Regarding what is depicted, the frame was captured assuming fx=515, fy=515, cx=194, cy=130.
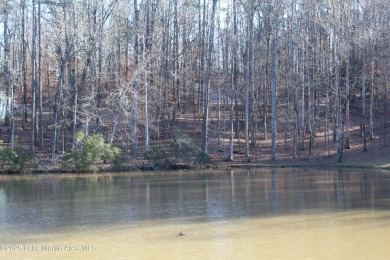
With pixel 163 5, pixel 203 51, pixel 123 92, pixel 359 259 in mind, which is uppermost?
pixel 163 5

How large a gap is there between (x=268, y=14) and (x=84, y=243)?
97.6ft

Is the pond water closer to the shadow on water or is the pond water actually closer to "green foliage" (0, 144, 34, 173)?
the shadow on water

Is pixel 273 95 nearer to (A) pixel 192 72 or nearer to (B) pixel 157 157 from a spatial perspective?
(B) pixel 157 157

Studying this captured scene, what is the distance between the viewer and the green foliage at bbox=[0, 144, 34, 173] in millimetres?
27953

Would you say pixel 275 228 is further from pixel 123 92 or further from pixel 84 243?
pixel 123 92

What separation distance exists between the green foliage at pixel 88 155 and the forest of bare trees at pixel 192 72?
302 cm

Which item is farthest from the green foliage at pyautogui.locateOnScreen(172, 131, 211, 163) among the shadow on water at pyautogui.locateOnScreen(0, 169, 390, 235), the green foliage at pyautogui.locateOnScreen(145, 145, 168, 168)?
the shadow on water at pyautogui.locateOnScreen(0, 169, 390, 235)

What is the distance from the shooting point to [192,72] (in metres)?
47.0

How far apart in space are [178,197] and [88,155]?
12243 millimetres

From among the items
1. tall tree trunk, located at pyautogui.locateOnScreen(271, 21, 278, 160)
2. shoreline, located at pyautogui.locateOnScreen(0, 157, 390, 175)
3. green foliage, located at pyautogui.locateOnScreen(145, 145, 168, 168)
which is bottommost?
shoreline, located at pyautogui.locateOnScreen(0, 157, 390, 175)

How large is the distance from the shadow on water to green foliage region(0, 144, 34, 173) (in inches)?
62.0

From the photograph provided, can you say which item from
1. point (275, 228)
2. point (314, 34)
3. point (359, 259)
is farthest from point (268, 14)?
point (359, 259)

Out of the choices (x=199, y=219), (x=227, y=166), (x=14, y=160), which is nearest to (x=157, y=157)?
(x=227, y=166)

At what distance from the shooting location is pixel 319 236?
1070cm
